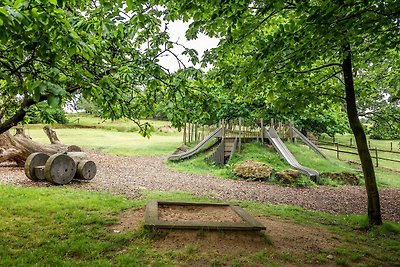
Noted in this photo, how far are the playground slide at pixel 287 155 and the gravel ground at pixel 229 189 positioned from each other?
45.2 inches

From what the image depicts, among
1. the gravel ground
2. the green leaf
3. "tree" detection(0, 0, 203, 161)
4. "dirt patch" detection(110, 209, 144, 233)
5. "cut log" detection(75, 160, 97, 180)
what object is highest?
"tree" detection(0, 0, 203, 161)

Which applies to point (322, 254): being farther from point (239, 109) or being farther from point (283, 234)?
point (239, 109)

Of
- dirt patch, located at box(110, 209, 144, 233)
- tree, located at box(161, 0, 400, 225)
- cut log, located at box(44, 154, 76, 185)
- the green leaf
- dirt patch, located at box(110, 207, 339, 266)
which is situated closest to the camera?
the green leaf

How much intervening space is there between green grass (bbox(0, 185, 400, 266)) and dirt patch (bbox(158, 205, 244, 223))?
921 millimetres

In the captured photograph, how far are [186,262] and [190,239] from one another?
2.64 ft

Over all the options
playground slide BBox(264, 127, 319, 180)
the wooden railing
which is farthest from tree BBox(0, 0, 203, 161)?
the wooden railing

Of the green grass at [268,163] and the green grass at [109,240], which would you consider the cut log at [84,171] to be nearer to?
the green grass at [109,240]

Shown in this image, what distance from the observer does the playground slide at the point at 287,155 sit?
15562mm

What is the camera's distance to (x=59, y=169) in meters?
11.1

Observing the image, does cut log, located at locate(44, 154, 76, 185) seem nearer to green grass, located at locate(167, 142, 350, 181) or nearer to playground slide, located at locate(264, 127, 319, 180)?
green grass, located at locate(167, 142, 350, 181)

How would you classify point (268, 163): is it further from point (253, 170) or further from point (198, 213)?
point (198, 213)

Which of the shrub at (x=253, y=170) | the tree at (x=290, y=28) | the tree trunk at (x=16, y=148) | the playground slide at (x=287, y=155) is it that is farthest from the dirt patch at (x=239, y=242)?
the tree trunk at (x=16, y=148)

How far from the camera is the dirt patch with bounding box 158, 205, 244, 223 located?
684 centimetres

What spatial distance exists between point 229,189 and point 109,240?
7618 millimetres
